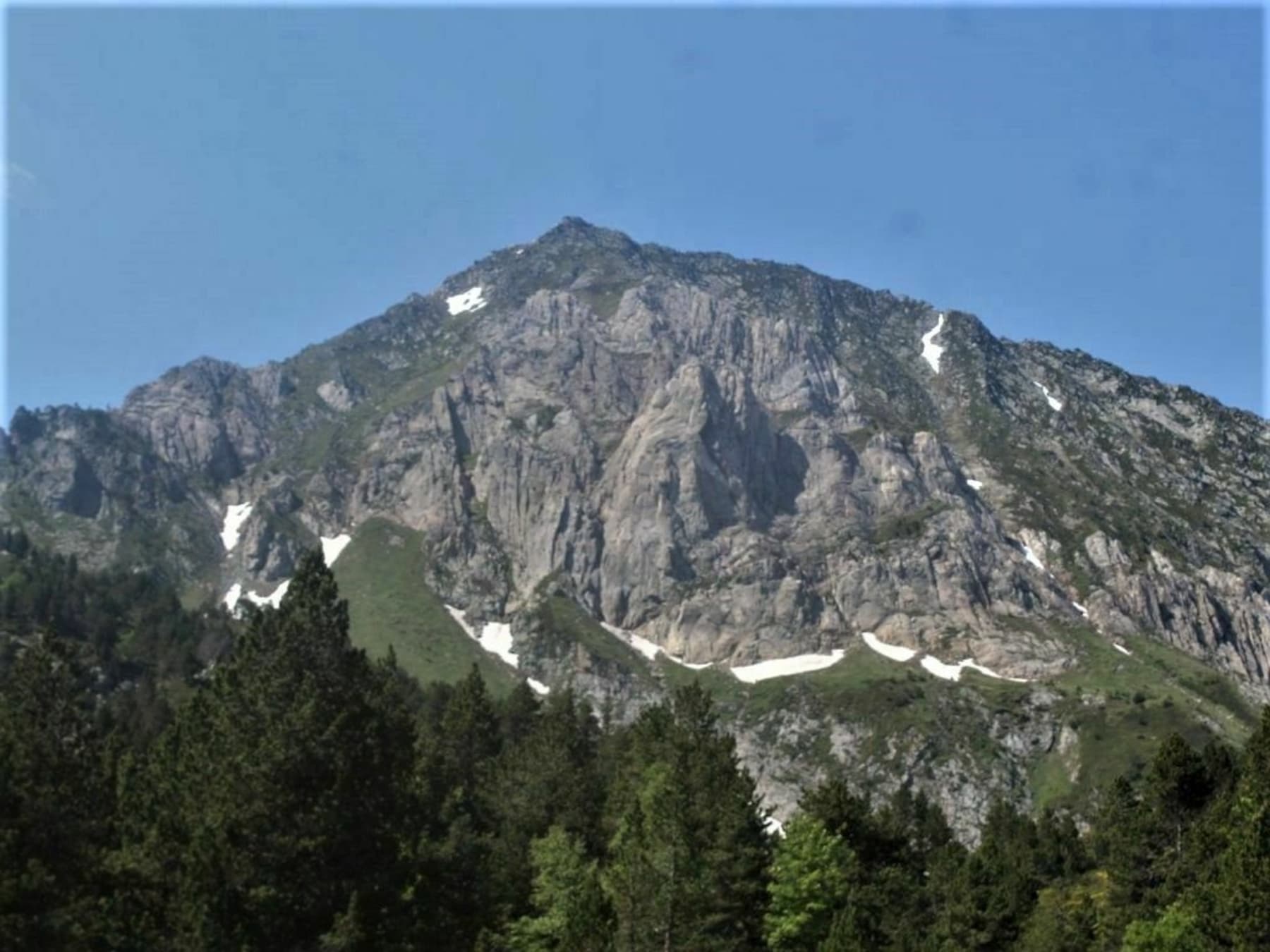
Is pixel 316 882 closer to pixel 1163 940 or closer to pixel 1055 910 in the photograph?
pixel 1163 940

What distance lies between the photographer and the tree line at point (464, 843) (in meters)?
34.1

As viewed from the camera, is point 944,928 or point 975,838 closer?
point 944,928

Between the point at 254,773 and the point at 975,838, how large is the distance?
614ft

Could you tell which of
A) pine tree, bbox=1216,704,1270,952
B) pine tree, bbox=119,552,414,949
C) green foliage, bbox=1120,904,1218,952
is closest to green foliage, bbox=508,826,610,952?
pine tree, bbox=119,552,414,949

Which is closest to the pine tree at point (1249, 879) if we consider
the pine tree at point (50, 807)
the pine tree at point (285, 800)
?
the pine tree at point (285, 800)

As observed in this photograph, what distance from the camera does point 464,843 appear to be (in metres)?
45.4

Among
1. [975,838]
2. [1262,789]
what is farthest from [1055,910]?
[975,838]

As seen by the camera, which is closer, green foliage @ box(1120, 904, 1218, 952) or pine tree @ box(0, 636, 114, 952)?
pine tree @ box(0, 636, 114, 952)

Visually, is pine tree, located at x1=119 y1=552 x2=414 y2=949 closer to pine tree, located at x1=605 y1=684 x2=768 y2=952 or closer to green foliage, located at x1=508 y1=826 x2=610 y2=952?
green foliage, located at x1=508 y1=826 x2=610 y2=952

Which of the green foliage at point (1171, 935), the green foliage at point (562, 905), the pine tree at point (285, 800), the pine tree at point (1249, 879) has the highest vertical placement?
the pine tree at point (285, 800)

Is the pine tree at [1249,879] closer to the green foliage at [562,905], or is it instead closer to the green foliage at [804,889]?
the green foliage at [804,889]

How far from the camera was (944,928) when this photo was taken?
62031 millimetres

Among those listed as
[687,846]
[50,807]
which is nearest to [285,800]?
[50,807]

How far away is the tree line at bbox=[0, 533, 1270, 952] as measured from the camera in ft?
112
